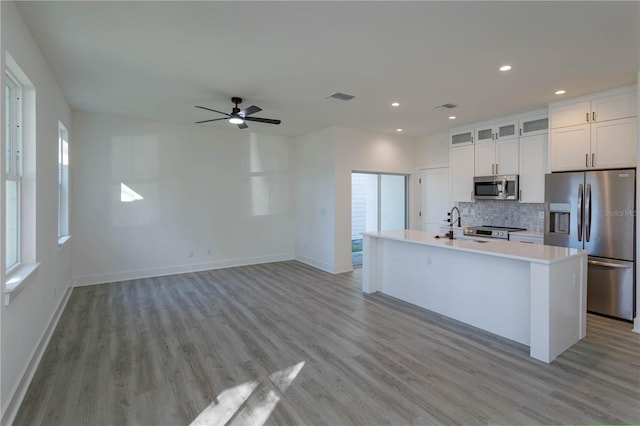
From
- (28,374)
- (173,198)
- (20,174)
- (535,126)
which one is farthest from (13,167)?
(535,126)

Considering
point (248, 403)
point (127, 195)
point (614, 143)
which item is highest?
point (614, 143)

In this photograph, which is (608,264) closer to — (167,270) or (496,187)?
(496,187)

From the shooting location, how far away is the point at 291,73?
3.62 meters

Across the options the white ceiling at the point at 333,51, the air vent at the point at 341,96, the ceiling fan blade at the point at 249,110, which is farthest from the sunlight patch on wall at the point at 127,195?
the air vent at the point at 341,96

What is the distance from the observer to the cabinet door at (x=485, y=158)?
5.62 m

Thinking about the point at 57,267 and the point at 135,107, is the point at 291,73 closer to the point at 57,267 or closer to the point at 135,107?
the point at 135,107

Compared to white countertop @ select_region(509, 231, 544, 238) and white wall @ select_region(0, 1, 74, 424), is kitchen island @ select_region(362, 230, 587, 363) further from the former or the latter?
white wall @ select_region(0, 1, 74, 424)

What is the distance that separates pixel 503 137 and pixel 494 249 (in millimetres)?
3002

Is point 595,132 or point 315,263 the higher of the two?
point 595,132

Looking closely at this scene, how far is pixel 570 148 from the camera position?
172 inches

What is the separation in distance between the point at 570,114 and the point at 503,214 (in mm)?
2023

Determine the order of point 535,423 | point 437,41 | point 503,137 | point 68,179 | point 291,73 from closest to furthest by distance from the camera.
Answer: point 535,423 → point 437,41 → point 291,73 → point 68,179 → point 503,137

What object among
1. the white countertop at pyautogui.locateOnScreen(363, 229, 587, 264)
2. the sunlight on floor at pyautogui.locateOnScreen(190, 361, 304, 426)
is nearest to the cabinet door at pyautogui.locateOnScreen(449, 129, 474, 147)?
the white countertop at pyautogui.locateOnScreen(363, 229, 587, 264)

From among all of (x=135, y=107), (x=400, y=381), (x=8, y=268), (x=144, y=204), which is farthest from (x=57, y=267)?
(x=400, y=381)
